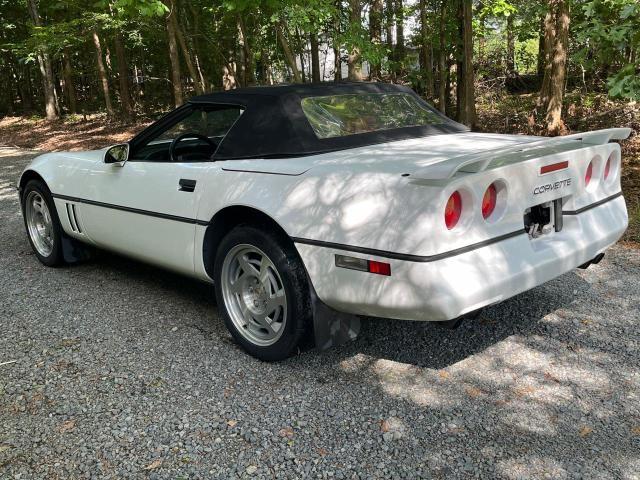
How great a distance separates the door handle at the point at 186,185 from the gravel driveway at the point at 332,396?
36.8 inches

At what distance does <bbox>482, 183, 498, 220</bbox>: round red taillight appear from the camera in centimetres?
275

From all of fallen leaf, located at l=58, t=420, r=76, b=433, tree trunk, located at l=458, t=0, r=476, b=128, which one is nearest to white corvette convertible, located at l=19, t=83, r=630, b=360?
fallen leaf, located at l=58, t=420, r=76, b=433

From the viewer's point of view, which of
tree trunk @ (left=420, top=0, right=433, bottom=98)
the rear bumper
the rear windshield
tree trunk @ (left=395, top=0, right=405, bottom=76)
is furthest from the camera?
tree trunk @ (left=395, top=0, right=405, bottom=76)

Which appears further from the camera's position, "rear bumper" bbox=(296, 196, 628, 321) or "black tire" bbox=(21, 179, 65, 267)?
"black tire" bbox=(21, 179, 65, 267)

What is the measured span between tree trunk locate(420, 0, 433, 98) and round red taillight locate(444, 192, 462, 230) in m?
12.7

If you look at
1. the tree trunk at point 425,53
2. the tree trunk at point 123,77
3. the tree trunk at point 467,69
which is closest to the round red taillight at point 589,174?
the tree trunk at point 467,69

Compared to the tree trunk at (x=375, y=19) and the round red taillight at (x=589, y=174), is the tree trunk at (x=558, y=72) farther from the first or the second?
the round red taillight at (x=589, y=174)

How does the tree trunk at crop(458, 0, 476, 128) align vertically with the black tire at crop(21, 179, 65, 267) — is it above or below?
above

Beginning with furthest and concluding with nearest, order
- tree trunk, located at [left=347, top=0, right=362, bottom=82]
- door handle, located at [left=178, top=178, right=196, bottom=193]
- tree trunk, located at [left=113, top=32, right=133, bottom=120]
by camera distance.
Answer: tree trunk, located at [left=113, top=32, right=133, bottom=120] → tree trunk, located at [left=347, top=0, right=362, bottom=82] → door handle, located at [left=178, top=178, right=196, bottom=193]

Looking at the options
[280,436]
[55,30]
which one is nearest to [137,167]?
[280,436]

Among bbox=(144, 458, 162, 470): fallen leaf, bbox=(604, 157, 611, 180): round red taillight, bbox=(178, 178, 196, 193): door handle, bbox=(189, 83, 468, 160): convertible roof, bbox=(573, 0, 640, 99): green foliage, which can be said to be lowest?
bbox=(144, 458, 162, 470): fallen leaf

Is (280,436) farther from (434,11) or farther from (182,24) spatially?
(182,24)

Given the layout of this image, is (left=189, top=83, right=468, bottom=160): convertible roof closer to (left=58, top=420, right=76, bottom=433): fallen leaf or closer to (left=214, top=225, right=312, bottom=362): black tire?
(left=214, top=225, right=312, bottom=362): black tire

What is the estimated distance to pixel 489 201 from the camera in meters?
2.77
